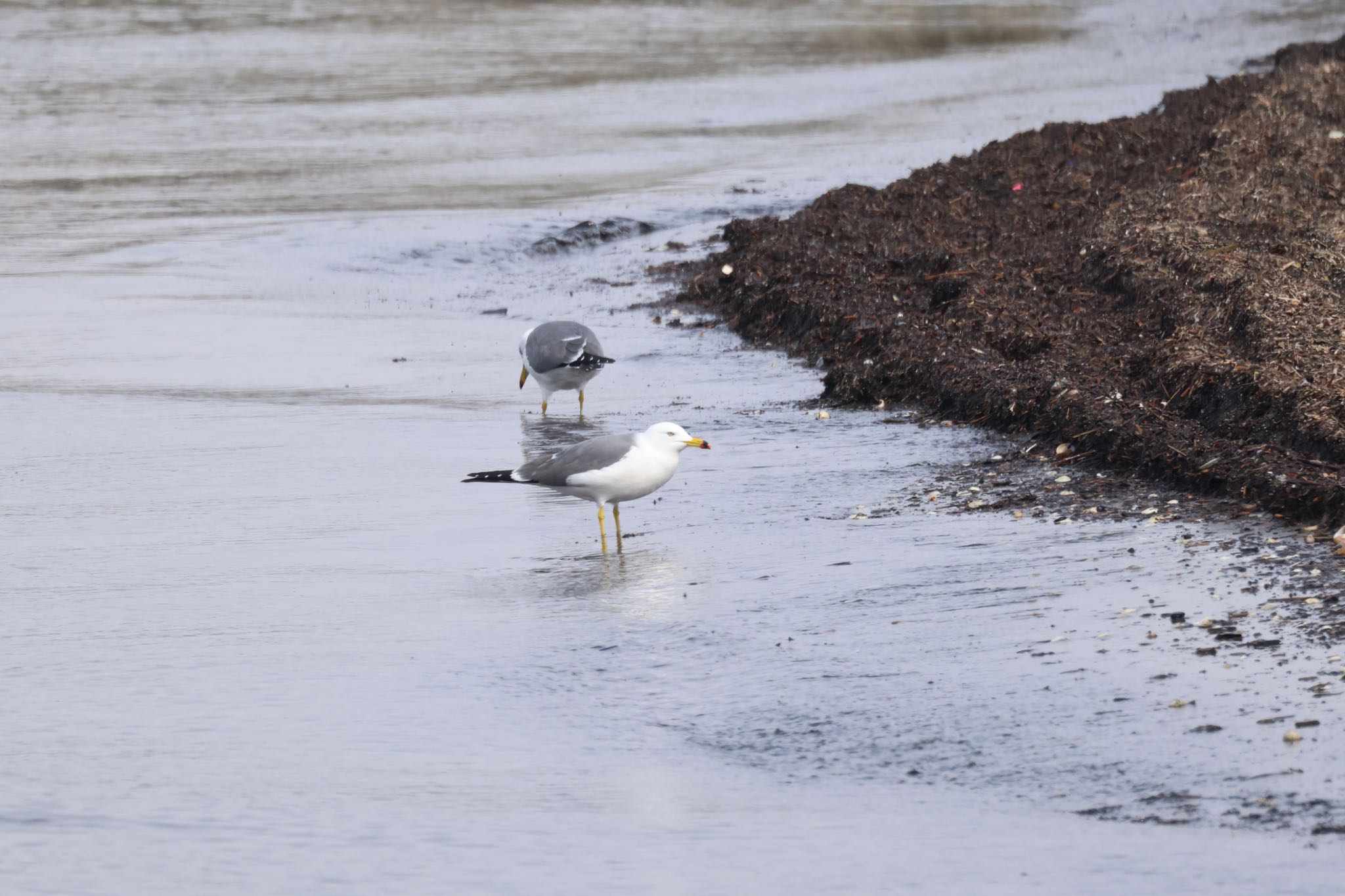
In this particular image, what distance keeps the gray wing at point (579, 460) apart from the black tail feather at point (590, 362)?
8.24 feet

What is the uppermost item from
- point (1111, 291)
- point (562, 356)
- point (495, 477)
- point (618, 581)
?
point (1111, 291)

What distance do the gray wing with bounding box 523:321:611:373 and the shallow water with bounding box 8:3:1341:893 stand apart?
0.37m

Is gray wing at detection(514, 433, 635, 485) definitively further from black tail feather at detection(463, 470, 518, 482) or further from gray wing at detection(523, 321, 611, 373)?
gray wing at detection(523, 321, 611, 373)

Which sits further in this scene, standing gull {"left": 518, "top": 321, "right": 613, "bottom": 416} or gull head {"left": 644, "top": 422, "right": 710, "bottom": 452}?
standing gull {"left": 518, "top": 321, "right": 613, "bottom": 416}

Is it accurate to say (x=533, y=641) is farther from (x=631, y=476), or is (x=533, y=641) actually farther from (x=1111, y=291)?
(x=1111, y=291)

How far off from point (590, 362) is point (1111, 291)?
10.9ft

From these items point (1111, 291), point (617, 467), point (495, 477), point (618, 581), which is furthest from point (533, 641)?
point (1111, 291)

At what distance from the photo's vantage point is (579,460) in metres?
7.72

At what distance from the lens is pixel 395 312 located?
14180 millimetres

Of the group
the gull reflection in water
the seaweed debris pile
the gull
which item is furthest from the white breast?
the seaweed debris pile

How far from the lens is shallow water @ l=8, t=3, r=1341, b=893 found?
4703 mm

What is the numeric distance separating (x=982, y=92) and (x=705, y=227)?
12381 millimetres

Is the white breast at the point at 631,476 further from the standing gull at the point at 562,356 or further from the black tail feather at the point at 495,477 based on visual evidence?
the standing gull at the point at 562,356

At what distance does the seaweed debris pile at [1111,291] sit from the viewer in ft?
25.7
